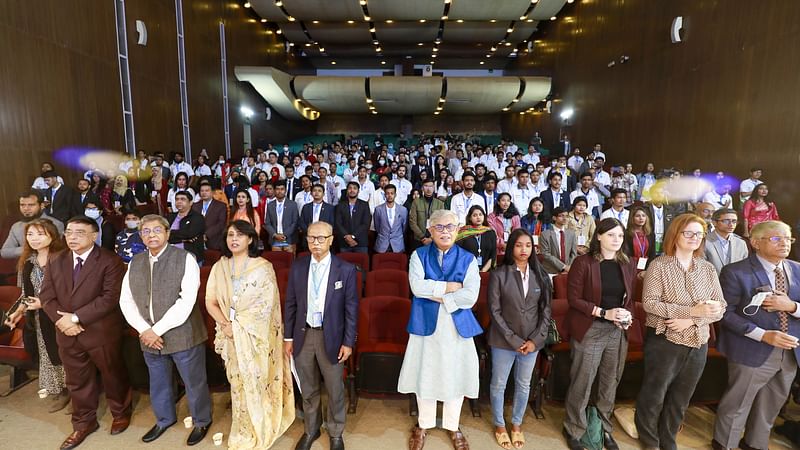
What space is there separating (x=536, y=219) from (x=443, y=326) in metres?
2.78

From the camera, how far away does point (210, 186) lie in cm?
577

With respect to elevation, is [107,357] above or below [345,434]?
above

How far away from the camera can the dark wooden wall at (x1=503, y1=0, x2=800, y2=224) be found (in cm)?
782

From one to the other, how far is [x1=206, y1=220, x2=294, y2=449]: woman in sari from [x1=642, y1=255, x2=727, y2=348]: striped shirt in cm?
255

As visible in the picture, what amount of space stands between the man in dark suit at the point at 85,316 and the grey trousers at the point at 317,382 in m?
1.47

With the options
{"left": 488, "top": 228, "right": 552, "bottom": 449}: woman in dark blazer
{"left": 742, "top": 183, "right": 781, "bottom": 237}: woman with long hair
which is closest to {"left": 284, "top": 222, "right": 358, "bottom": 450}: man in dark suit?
{"left": 488, "top": 228, "right": 552, "bottom": 449}: woman in dark blazer

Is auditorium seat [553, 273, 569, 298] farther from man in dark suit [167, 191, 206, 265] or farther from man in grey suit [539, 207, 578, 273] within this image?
man in dark suit [167, 191, 206, 265]

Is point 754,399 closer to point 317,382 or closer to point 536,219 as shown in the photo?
point 536,219

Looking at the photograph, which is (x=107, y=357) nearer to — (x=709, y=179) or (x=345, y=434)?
(x=345, y=434)

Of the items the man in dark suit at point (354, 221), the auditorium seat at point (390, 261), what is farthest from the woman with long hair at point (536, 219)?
the man in dark suit at point (354, 221)

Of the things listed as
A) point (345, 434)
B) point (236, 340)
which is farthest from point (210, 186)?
point (345, 434)

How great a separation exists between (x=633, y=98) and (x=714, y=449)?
40.2 feet

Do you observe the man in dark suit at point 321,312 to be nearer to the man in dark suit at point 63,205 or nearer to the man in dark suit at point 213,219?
the man in dark suit at point 213,219

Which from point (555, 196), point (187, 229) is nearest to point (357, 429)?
point (187, 229)
